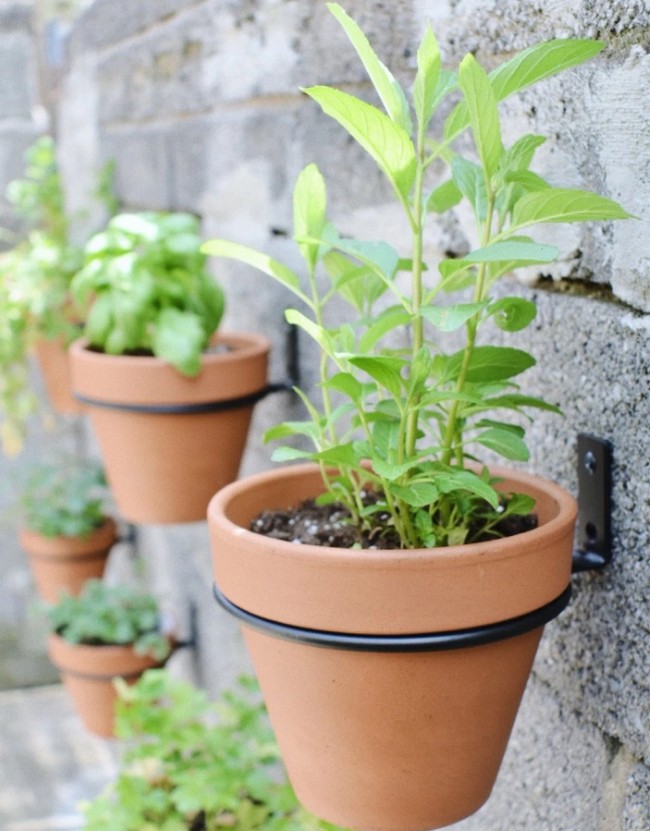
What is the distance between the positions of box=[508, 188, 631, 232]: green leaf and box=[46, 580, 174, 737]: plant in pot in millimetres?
1877

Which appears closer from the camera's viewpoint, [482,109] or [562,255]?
[482,109]

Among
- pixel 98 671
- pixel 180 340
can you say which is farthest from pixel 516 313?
pixel 98 671

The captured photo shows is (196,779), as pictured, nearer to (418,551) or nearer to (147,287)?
(147,287)

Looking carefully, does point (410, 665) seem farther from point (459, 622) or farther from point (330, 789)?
point (330, 789)

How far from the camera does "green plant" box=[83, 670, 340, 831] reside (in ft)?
4.67

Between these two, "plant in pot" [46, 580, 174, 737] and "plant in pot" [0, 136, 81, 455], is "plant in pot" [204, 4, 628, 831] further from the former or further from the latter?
"plant in pot" [0, 136, 81, 455]

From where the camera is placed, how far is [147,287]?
1.58 meters

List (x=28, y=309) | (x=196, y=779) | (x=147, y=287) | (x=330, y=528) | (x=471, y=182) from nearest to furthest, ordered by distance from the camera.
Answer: (x=471, y=182) < (x=330, y=528) < (x=196, y=779) < (x=147, y=287) < (x=28, y=309)

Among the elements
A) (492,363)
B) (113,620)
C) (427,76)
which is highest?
(427,76)

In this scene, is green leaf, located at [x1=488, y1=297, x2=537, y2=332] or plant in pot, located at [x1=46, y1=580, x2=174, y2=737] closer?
green leaf, located at [x1=488, y1=297, x2=537, y2=332]

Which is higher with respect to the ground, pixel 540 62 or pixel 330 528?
pixel 540 62

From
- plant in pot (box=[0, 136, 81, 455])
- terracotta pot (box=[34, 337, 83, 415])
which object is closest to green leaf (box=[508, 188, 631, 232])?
plant in pot (box=[0, 136, 81, 455])

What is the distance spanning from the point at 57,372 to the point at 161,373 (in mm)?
1525

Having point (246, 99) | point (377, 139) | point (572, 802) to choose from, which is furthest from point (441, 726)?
point (246, 99)
